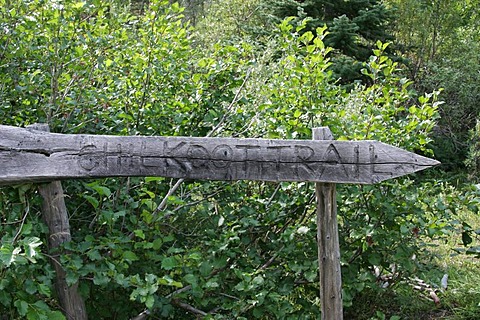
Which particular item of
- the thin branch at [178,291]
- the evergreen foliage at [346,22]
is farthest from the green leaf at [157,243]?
the evergreen foliage at [346,22]

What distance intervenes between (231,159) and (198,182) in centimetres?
75

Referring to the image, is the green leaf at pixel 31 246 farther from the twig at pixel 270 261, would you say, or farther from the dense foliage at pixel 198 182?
the twig at pixel 270 261

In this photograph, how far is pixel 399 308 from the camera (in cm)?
381

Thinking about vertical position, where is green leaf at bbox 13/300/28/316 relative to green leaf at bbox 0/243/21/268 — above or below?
below

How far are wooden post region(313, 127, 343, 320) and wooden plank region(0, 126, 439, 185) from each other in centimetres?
17

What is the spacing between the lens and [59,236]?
2.41m

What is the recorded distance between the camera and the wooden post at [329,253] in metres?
2.38

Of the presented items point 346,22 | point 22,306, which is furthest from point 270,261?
point 346,22

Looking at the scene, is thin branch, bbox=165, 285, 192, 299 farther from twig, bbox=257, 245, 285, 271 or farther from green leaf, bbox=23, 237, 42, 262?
green leaf, bbox=23, 237, 42, 262

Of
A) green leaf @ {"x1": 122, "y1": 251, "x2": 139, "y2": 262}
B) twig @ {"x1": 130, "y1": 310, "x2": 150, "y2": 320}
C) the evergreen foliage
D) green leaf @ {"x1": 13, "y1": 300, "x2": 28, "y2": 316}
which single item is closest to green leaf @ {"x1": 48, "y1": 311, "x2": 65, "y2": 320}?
green leaf @ {"x1": 13, "y1": 300, "x2": 28, "y2": 316}

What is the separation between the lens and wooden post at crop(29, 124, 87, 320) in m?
2.37

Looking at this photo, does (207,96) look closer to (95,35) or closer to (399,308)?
(95,35)

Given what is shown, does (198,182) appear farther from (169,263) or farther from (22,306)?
(22,306)

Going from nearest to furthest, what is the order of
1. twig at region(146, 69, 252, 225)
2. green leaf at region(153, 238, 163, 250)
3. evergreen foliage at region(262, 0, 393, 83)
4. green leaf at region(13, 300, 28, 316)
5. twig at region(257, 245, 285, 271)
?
1. green leaf at region(13, 300, 28, 316)
2. green leaf at region(153, 238, 163, 250)
3. twig at region(146, 69, 252, 225)
4. twig at region(257, 245, 285, 271)
5. evergreen foliage at region(262, 0, 393, 83)
